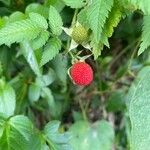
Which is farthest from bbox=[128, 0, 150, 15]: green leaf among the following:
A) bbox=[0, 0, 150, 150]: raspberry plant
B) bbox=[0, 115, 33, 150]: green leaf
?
bbox=[0, 115, 33, 150]: green leaf

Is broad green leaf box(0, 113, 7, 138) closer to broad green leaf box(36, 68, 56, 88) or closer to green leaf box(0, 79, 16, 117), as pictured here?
green leaf box(0, 79, 16, 117)

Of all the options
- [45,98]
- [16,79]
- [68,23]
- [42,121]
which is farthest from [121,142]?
[68,23]

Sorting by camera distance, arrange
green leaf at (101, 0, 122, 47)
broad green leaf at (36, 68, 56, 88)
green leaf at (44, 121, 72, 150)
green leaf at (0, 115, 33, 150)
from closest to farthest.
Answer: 1. green leaf at (101, 0, 122, 47)
2. green leaf at (0, 115, 33, 150)
3. green leaf at (44, 121, 72, 150)
4. broad green leaf at (36, 68, 56, 88)

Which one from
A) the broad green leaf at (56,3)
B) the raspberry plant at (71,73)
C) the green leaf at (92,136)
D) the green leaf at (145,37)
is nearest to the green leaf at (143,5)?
the raspberry plant at (71,73)

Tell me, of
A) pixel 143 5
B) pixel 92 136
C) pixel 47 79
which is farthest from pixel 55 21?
pixel 92 136

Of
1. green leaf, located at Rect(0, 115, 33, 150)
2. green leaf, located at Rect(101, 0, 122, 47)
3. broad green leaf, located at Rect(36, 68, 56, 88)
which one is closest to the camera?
green leaf, located at Rect(101, 0, 122, 47)

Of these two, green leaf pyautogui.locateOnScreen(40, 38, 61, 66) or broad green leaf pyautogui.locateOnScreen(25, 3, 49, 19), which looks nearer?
green leaf pyautogui.locateOnScreen(40, 38, 61, 66)
